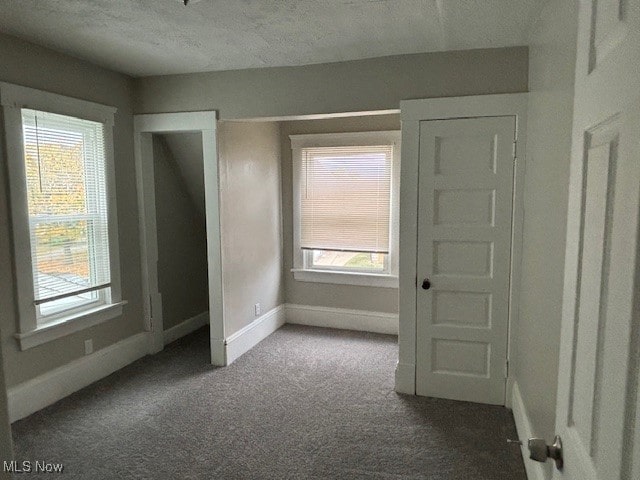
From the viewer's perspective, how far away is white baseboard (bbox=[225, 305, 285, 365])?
153 inches

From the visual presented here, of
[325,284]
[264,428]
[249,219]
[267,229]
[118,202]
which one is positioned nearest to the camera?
[264,428]

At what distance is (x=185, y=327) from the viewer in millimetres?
4602

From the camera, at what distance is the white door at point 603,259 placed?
0.64 meters

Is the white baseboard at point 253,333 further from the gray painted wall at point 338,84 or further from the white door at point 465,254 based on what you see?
the gray painted wall at point 338,84

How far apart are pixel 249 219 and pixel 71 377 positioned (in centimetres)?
191

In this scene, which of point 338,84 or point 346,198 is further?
point 346,198

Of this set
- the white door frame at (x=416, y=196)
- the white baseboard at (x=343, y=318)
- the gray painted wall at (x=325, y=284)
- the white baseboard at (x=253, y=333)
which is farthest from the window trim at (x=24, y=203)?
the white door frame at (x=416, y=196)

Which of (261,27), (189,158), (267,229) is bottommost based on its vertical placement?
(267,229)

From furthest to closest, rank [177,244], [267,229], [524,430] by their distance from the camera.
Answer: [267,229]
[177,244]
[524,430]

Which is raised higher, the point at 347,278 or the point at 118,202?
the point at 118,202

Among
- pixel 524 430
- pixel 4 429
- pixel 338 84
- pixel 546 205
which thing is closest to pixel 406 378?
pixel 524 430

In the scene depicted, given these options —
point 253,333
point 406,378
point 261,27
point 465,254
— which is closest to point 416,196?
point 465,254

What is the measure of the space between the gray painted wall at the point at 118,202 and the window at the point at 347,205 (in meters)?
1.69

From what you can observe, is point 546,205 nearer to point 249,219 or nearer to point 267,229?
point 249,219
